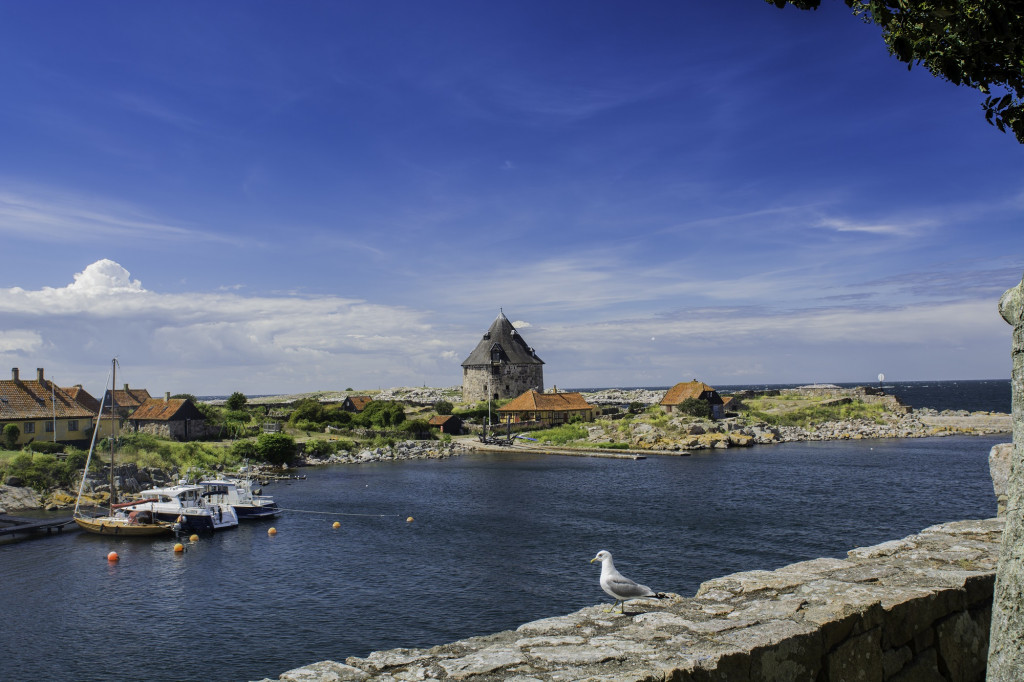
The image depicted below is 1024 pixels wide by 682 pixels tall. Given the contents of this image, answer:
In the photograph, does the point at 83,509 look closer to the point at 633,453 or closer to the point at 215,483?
the point at 215,483

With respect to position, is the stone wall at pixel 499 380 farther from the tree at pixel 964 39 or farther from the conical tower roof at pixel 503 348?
the tree at pixel 964 39

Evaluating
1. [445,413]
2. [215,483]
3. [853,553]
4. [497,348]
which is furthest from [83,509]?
[497,348]

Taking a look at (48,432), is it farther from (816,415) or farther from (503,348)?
(816,415)

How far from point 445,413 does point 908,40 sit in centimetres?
7169

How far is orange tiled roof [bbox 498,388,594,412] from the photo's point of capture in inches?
2839

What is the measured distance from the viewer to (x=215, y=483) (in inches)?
1276

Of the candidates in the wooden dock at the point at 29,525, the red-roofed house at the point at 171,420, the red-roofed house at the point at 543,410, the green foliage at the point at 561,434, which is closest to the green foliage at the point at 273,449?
the red-roofed house at the point at 171,420

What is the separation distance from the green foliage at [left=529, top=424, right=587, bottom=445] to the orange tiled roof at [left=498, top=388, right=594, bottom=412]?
478cm

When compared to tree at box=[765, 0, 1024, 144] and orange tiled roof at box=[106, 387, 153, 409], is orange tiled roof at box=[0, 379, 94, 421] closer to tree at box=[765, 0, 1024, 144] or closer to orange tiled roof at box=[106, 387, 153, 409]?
orange tiled roof at box=[106, 387, 153, 409]

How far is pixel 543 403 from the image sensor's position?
2874 inches

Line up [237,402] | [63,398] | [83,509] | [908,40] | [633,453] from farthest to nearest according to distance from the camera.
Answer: [237,402] < [633,453] < [63,398] < [83,509] < [908,40]

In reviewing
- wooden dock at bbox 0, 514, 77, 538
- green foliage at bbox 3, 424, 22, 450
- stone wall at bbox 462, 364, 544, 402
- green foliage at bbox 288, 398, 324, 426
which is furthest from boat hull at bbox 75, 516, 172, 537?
stone wall at bbox 462, 364, 544, 402

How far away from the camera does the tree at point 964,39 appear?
4891 millimetres

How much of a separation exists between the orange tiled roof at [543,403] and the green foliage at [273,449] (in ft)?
92.0
